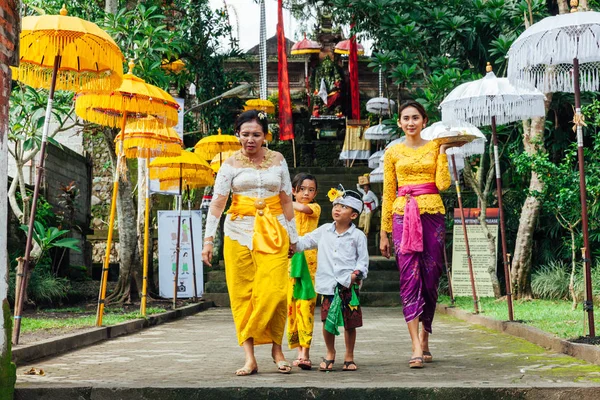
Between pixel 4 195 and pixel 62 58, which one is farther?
pixel 62 58

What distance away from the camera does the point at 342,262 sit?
692cm

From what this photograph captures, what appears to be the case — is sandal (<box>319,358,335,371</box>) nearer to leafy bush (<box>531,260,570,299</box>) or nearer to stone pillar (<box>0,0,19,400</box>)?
stone pillar (<box>0,0,19,400</box>)

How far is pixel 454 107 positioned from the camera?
10.2 m

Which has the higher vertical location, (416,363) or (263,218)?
(263,218)

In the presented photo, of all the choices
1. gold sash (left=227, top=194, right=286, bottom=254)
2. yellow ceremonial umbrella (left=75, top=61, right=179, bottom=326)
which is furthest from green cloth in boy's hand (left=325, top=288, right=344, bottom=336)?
yellow ceremonial umbrella (left=75, top=61, right=179, bottom=326)

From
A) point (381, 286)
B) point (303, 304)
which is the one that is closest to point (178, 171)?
point (381, 286)

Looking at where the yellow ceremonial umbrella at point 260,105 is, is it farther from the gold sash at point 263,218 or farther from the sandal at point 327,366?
the sandal at point 327,366

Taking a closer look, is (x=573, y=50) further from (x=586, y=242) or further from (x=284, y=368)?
(x=284, y=368)

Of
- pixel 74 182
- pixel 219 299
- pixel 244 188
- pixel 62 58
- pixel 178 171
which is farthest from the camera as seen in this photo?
pixel 74 182

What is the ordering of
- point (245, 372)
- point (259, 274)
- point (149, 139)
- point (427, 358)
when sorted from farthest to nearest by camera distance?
point (149, 139) < point (427, 358) < point (259, 274) < point (245, 372)

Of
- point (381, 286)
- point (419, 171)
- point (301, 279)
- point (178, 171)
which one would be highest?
point (178, 171)

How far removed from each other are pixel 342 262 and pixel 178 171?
26.0 ft

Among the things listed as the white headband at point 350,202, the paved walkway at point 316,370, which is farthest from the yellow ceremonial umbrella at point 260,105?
the white headband at point 350,202

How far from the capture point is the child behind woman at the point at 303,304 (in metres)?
6.87
